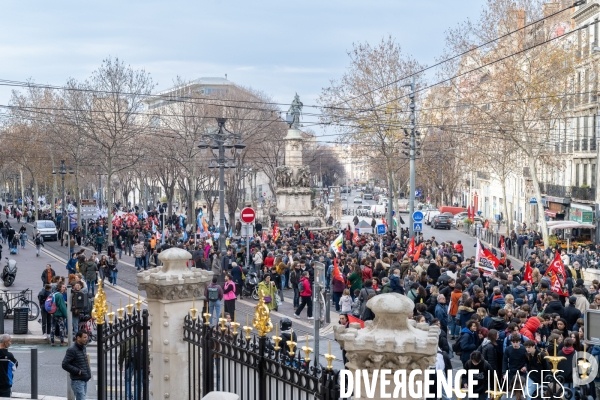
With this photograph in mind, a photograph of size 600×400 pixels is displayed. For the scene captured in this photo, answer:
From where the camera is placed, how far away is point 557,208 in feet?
172

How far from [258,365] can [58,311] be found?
433 inches

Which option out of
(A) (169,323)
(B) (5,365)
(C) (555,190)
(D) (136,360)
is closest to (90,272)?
(B) (5,365)

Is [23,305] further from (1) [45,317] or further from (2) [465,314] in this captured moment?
(2) [465,314]

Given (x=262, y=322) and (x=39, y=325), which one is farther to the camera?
(x=39, y=325)

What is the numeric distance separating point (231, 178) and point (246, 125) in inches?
178

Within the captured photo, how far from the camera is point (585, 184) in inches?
1868

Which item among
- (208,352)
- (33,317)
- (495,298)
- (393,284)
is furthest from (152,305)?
(33,317)

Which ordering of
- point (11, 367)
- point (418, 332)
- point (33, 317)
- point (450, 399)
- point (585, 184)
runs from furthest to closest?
point (585, 184) → point (33, 317) → point (11, 367) → point (450, 399) → point (418, 332)

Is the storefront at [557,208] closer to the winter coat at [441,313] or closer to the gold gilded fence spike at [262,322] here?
the winter coat at [441,313]

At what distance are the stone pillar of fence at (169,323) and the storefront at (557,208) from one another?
44693 mm

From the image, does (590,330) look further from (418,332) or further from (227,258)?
(227,258)

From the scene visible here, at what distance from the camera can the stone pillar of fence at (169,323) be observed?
8.56m

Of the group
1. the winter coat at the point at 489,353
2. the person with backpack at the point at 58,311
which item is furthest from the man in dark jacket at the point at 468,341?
the person with backpack at the point at 58,311

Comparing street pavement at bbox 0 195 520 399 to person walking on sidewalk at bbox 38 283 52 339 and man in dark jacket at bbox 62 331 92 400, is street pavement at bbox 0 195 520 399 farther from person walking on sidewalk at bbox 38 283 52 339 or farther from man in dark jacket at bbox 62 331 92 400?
man in dark jacket at bbox 62 331 92 400
